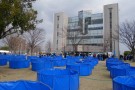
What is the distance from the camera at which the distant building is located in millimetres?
92875

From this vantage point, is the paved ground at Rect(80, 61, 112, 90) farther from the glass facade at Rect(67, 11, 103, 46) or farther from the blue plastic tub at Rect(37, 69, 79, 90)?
the glass facade at Rect(67, 11, 103, 46)

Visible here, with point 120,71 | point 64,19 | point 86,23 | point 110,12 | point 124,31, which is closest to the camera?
point 120,71

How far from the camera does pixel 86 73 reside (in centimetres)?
2095

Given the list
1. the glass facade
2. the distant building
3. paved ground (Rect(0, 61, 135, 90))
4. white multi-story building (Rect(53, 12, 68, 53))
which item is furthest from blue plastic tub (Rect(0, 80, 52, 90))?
white multi-story building (Rect(53, 12, 68, 53))

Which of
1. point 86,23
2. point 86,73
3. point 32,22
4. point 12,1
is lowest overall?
point 86,73

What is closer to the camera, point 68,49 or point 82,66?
point 82,66

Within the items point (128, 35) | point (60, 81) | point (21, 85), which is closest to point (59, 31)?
point (128, 35)

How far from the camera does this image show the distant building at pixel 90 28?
9288cm

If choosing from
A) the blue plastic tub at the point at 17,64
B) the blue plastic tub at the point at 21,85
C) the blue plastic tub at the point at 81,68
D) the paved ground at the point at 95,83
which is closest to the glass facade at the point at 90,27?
the blue plastic tub at the point at 17,64

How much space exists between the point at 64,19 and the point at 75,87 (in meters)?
98.2

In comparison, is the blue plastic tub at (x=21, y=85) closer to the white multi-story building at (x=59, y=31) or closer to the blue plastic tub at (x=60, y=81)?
the blue plastic tub at (x=60, y=81)

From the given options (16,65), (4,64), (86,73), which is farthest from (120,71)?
(4,64)

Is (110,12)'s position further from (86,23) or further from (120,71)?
(120,71)

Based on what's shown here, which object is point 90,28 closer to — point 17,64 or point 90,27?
point 90,27
